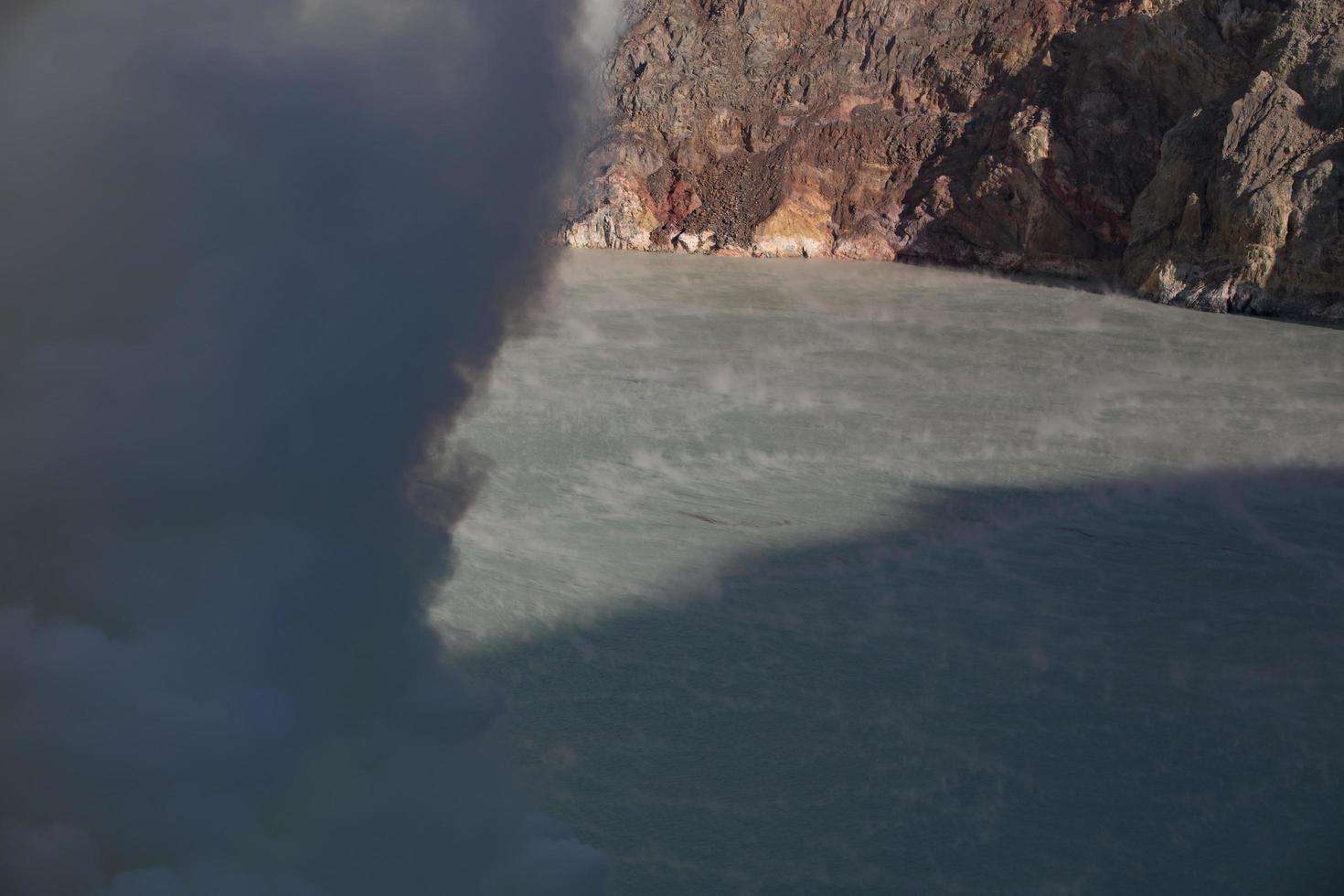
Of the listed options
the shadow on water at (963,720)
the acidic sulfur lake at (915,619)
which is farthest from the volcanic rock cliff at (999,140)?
the shadow on water at (963,720)

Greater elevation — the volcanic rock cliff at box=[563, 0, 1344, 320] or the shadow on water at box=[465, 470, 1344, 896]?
the volcanic rock cliff at box=[563, 0, 1344, 320]

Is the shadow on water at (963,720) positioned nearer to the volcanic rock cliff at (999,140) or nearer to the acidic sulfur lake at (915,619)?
the acidic sulfur lake at (915,619)

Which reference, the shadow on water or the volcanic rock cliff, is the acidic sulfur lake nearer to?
the shadow on water

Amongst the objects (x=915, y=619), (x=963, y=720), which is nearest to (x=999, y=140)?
(x=915, y=619)

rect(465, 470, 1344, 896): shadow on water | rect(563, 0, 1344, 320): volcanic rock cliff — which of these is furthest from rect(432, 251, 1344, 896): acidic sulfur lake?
rect(563, 0, 1344, 320): volcanic rock cliff

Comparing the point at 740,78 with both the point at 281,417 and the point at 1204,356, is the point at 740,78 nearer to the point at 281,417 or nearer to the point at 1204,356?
the point at 1204,356

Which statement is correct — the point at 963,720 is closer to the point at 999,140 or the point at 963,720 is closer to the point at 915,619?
the point at 915,619

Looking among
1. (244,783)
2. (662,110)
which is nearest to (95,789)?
(244,783)
